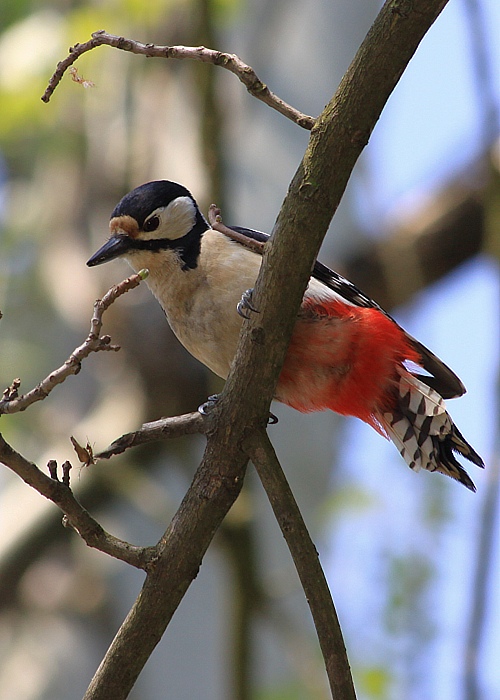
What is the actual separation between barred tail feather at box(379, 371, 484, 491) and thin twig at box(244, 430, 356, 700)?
1.08m

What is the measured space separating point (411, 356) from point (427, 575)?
2.38 metres

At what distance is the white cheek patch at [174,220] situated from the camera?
306 centimetres

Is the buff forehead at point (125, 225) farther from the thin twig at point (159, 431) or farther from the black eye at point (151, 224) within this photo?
the thin twig at point (159, 431)

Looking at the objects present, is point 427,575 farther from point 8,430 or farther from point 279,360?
point 279,360

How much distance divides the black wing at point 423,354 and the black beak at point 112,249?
0.35 m

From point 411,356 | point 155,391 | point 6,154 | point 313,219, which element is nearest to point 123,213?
point 411,356

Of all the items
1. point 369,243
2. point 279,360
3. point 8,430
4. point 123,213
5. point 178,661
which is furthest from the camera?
point 369,243

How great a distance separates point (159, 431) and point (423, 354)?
121cm

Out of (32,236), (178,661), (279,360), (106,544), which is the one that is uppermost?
(32,236)

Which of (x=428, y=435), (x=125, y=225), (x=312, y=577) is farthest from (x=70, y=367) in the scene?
(x=428, y=435)

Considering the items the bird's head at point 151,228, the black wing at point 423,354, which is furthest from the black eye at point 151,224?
the black wing at point 423,354

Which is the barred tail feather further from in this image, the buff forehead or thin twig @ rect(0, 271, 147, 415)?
thin twig @ rect(0, 271, 147, 415)

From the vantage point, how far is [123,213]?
3.02 metres

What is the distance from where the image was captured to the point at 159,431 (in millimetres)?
2156
